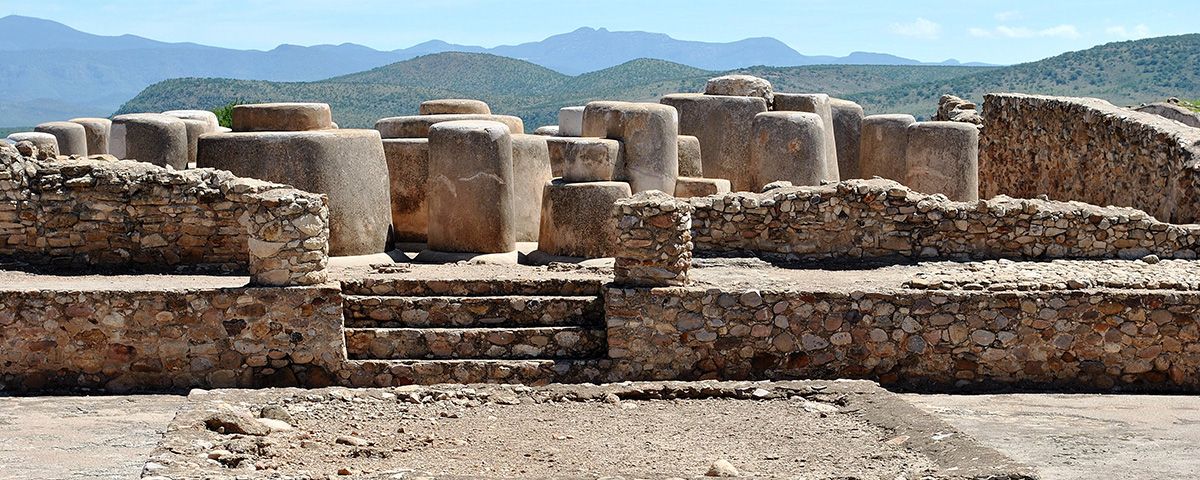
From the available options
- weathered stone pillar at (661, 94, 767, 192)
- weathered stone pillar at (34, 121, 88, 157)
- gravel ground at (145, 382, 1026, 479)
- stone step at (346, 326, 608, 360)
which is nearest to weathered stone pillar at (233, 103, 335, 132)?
stone step at (346, 326, 608, 360)

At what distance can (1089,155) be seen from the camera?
19.1 meters

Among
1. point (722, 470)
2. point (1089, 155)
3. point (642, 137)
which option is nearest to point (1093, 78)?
point (1089, 155)

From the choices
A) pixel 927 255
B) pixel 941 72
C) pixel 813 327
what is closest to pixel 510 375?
pixel 813 327

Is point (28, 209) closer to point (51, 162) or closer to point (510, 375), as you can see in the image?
point (51, 162)

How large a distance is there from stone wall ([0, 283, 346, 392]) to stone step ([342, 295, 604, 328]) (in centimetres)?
48

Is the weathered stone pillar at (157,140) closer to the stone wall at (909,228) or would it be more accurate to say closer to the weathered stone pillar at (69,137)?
the weathered stone pillar at (69,137)

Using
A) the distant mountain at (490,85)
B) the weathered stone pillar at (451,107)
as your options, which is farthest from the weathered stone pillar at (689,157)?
the distant mountain at (490,85)

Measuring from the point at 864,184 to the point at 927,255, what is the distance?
85 cm

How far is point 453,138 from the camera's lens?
15727 mm

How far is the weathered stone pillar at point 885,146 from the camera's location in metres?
20.3

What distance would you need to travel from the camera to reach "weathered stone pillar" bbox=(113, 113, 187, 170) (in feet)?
64.9

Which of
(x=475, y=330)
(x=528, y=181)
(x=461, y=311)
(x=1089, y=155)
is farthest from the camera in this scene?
(x=1089, y=155)

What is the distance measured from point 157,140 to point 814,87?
92.0m

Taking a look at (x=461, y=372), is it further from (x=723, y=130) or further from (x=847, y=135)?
(x=847, y=135)
